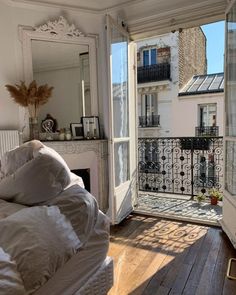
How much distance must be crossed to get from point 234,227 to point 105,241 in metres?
1.58

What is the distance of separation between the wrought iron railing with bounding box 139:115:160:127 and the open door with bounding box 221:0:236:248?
6.62 m

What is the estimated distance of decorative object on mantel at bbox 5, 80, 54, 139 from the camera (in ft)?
8.55

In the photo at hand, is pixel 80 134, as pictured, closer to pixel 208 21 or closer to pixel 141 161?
pixel 208 21

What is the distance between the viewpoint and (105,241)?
50.3 inches

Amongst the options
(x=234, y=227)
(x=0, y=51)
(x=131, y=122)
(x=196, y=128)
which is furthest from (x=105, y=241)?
(x=196, y=128)

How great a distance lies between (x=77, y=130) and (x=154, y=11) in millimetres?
1665

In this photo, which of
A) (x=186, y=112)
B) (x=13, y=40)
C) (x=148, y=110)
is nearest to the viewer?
(x=13, y=40)

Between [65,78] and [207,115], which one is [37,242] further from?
[207,115]

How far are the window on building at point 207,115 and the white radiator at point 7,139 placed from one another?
6991mm

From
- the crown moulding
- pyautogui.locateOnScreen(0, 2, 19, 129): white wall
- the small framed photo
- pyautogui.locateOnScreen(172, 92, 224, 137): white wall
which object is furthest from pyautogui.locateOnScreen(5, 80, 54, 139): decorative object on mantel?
pyautogui.locateOnScreen(172, 92, 224, 137): white wall

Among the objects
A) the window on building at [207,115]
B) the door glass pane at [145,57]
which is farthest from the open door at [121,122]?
the door glass pane at [145,57]

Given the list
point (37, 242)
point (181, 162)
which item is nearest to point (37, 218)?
point (37, 242)

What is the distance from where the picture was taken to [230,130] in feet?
8.10

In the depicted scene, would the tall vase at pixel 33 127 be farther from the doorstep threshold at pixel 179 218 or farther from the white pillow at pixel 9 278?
the white pillow at pixel 9 278
